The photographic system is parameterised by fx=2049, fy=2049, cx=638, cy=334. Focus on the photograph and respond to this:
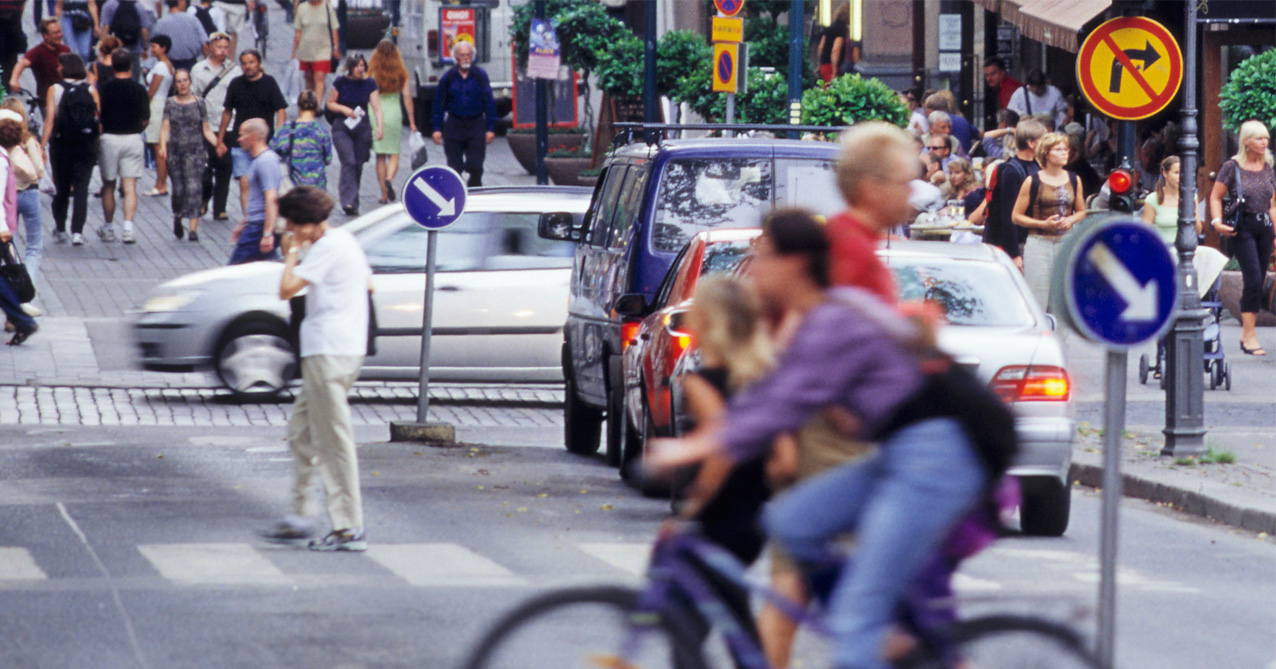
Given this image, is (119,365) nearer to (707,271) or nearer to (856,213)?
(707,271)

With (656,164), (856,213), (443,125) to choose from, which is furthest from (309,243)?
(443,125)

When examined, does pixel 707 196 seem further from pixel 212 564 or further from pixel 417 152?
pixel 417 152

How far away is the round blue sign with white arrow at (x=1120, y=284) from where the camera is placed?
21.6 ft

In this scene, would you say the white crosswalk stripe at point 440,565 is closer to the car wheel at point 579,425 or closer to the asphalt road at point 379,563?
the asphalt road at point 379,563

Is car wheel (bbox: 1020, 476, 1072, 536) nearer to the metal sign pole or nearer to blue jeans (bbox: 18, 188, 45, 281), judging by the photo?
the metal sign pole

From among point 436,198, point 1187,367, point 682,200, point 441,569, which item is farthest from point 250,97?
point 441,569

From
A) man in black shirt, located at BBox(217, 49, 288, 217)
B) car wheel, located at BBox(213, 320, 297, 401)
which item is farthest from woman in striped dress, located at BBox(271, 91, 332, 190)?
car wheel, located at BBox(213, 320, 297, 401)

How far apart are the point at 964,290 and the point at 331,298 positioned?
3.04 metres

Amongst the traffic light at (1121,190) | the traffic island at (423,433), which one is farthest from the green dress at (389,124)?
the traffic light at (1121,190)

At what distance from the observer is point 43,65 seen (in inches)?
975

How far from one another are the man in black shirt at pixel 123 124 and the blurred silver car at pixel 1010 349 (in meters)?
12.4

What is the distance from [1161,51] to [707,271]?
3556 mm

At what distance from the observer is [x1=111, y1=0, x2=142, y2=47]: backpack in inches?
1182

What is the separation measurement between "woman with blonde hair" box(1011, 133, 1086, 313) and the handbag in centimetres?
771
